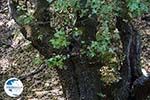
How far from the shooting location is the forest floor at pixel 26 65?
6660mm

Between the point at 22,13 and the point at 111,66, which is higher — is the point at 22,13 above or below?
above

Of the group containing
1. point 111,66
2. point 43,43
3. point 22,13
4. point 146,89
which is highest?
point 22,13

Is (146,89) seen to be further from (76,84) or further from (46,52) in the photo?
(46,52)

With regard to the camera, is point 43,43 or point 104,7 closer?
point 104,7

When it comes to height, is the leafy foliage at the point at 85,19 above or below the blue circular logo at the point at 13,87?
above

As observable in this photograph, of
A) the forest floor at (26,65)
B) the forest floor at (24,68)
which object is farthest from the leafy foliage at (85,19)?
the forest floor at (26,65)

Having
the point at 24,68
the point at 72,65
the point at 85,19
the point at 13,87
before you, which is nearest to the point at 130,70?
the point at 72,65

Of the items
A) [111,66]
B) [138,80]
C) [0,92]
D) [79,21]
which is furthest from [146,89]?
[0,92]

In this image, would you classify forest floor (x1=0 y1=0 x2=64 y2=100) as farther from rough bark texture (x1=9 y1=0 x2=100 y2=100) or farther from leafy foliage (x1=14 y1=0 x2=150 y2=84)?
leafy foliage (x1=14 y1=0 x2=150 y2=84)

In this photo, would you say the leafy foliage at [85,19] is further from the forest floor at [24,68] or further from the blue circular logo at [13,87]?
the forest floor at [24,68]

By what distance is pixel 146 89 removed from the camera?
4477 mm

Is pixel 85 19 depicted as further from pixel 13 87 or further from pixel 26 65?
pixel 26 65

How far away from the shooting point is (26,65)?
7457 millimetres

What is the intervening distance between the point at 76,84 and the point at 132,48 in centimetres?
90
